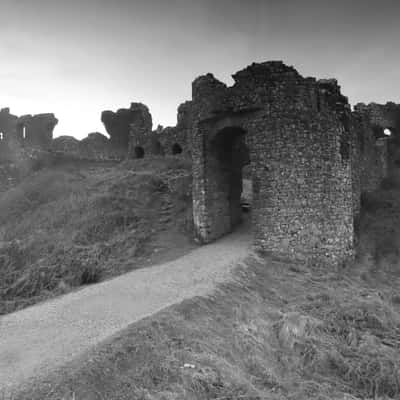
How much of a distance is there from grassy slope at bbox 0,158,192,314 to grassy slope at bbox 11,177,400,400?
4647mm

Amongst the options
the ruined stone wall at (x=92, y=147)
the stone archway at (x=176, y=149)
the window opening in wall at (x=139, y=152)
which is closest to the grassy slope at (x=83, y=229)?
the stone archway at (x=176, y=149)

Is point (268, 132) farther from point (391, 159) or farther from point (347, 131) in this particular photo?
point (391, 159)

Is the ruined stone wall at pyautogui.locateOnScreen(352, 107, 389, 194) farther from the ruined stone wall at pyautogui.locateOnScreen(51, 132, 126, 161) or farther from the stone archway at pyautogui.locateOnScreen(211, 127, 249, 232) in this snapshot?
the ruined stone wall at pyautogui.locateOnScreen(51, 132, 126, 161)

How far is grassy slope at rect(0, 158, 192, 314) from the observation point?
420 inches

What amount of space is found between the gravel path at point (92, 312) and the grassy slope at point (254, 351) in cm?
49

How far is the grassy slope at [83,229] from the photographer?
1067 centimetres

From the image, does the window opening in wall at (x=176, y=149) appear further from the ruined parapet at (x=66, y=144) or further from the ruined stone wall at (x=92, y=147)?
the ruined parapet at (x=66, y=144)

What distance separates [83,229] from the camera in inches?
555

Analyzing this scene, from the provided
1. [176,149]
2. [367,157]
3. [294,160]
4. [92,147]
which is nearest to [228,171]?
[294,160]

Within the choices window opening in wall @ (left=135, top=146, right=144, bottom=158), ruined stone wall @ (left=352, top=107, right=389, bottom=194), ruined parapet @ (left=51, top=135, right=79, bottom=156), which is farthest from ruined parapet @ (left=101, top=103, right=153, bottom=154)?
ruined stone wall @ (left=352, top=107, right=389, bottom=194)

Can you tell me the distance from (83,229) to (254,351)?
33.5 ft

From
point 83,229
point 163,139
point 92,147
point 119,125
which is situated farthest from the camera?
point 119,125

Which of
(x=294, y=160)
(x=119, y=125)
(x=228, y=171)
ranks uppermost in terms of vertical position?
(x=119, y=125)

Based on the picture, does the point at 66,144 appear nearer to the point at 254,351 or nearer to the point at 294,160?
the point at 294,160
